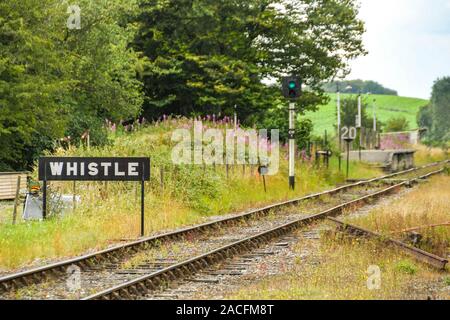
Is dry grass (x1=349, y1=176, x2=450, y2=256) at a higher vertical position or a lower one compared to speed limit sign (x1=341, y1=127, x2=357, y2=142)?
lower

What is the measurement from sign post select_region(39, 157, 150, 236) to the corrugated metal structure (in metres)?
6.59

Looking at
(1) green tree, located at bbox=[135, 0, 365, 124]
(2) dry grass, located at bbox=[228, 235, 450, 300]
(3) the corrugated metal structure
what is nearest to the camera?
(2) dry grass, located at bbox=[228, 235, 450, 300]

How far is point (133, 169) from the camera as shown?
52.8 feet

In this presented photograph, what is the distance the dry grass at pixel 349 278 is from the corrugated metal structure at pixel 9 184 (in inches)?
438

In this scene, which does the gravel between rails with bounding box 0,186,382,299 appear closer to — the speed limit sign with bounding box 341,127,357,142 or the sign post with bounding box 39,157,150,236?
the sign post with bounding box 39,157,150,236

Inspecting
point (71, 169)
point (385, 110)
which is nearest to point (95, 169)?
point (71, 169)

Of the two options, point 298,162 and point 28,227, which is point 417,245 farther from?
point 298,162

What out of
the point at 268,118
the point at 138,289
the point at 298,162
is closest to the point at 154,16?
the point at 268,118

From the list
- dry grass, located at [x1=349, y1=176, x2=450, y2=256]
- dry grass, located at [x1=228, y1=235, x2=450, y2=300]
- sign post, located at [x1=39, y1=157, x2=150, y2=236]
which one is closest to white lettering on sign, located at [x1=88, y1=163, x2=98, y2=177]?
sign post, located at [x1=39, y1=157, x2=150, y2=236]

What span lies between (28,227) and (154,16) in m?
22.6

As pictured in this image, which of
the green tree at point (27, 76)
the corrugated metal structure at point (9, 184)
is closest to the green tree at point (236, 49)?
the green tree at point (27, 76)

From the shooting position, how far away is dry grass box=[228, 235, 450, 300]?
9.71m

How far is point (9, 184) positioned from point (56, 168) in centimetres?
711
